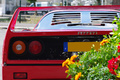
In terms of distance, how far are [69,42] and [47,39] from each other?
26cm

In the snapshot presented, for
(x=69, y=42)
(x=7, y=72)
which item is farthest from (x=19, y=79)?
(x=69, y=42)

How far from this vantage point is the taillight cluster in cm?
392

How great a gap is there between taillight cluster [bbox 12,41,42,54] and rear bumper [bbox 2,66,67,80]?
0.60 feet

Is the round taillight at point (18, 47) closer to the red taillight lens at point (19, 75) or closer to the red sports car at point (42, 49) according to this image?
the red sports car at point (42, 49)

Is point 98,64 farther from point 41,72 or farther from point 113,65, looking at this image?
point 41,72

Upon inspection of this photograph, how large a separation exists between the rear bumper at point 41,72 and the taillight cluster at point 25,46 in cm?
18

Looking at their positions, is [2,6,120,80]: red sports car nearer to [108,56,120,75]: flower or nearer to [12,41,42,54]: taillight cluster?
[12,41,42,54]: taillight cluster

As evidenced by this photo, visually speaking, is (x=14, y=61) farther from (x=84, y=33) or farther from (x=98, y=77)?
(x=98, y=77)

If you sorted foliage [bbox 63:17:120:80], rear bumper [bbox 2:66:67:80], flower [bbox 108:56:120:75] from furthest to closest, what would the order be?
rear bumper [bbox 2:66:67:80] < foliage [bbox 63:17:120:80] < flower [bbox 108:56:120:75]

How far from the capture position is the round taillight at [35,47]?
3926 millimetres

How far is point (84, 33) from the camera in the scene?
151 inches

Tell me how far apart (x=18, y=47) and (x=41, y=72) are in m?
0.39

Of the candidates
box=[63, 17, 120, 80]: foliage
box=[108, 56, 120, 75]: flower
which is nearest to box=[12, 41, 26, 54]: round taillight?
box=[63, 17, 120, 80]: foliage

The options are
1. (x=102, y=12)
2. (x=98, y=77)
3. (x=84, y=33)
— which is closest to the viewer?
(x=98, y=77)
